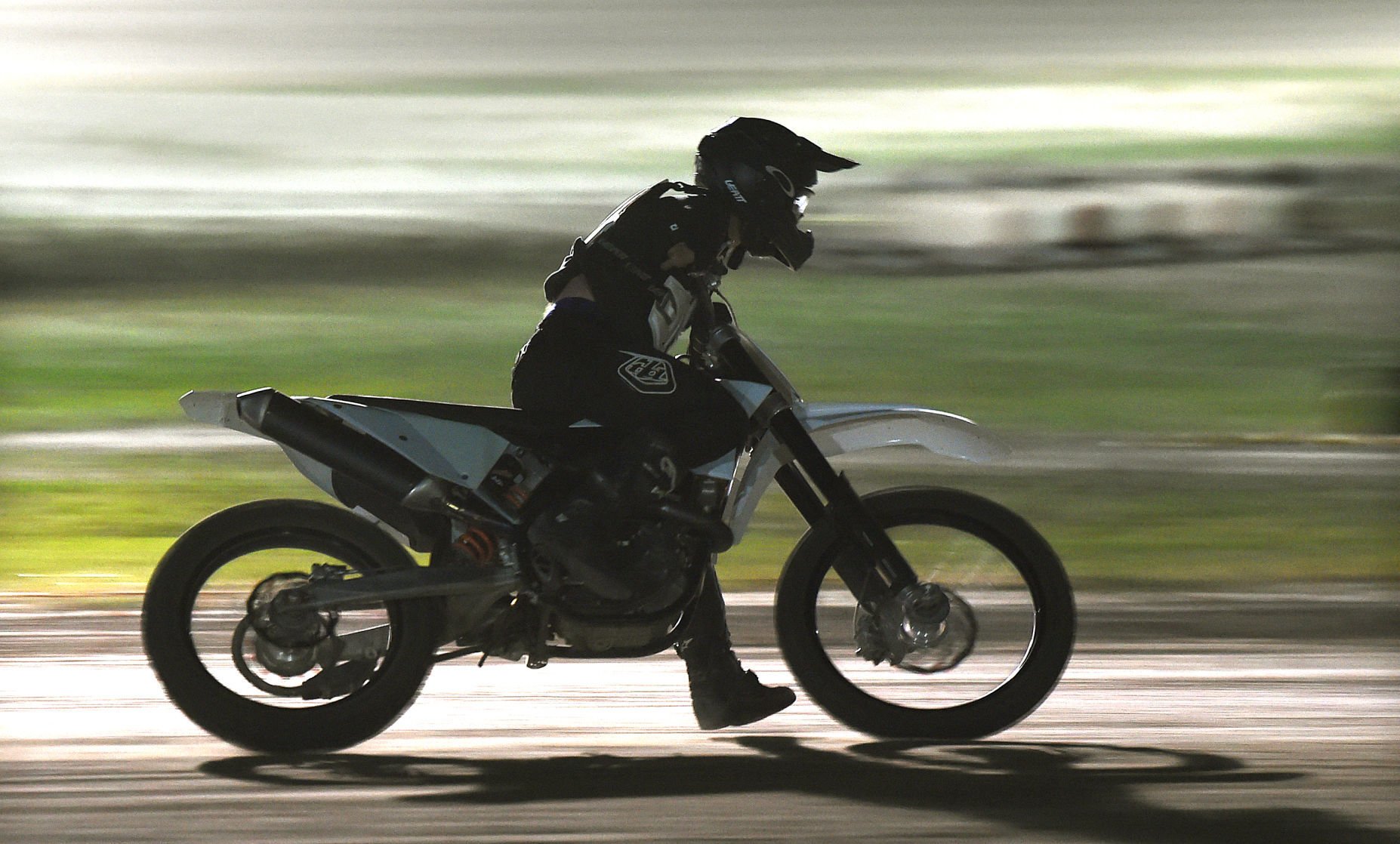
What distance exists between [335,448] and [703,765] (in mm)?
1260

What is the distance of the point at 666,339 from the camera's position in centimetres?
519

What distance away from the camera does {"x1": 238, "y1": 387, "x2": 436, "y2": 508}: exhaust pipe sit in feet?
16.1

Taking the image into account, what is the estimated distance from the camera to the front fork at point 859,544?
201 inches

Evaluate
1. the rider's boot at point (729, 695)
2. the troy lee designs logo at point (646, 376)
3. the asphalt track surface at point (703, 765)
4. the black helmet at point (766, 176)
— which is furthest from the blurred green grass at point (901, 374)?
the troy lee designs logo at point (646, 376)

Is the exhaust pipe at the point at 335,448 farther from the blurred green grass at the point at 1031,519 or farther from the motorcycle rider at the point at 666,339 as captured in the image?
the blurred green grass at the point at 1031,519

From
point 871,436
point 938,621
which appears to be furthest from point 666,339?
point 938,621

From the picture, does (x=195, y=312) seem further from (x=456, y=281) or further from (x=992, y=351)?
(x=992, y=351)

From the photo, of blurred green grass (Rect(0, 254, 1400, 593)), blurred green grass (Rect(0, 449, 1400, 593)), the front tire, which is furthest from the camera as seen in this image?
blurred green grass (Rect(0, 254, 1400, 593))

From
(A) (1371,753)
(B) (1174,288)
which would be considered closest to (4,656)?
(A) (1371,753)

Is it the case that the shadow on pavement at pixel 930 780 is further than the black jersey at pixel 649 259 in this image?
No

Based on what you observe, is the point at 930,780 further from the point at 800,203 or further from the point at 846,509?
the point at 800,203

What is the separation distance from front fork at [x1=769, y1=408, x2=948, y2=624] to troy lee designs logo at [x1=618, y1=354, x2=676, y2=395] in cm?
32

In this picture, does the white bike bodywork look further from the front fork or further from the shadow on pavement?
the shadow on pavement

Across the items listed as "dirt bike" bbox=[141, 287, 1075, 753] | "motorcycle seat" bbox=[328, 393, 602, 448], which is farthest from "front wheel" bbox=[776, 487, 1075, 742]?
"motorcycle seat" bbox=[328, 393, 602, 448]
